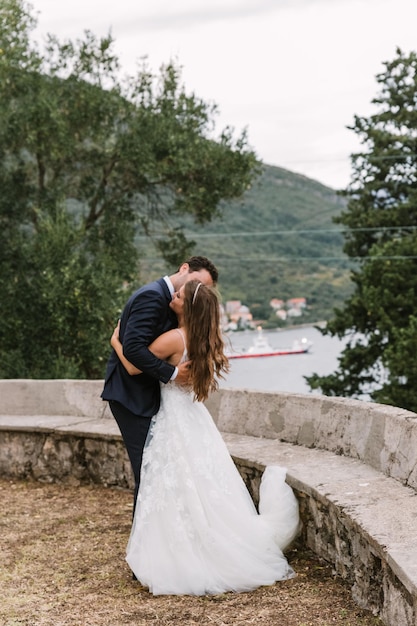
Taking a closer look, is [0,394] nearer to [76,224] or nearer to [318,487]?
[318,487]

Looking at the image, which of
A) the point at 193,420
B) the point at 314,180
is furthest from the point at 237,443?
the point at 314,180

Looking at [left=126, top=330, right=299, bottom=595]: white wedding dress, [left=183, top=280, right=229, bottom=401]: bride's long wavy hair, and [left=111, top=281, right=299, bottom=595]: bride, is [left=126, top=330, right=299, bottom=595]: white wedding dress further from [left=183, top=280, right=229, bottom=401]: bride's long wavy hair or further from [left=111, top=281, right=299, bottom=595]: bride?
[left=183, top=280, right=229, bottom=401]: bride's long wavy hair

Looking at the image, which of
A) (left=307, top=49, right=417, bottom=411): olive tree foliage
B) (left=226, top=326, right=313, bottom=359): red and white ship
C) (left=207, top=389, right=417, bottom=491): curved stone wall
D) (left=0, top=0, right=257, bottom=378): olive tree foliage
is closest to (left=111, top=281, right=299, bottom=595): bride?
(left=207, top=389, right=417, bottom=491): curved stone wall

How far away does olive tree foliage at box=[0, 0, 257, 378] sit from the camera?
1630 centimetres

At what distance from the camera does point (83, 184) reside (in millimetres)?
18734

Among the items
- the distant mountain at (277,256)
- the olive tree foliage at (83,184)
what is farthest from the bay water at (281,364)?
the olive tree foliage at (83,184)

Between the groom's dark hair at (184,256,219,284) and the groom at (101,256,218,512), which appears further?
the groom's dark hair at (184,256,219,284)

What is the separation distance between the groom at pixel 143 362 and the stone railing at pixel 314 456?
2.94 feet

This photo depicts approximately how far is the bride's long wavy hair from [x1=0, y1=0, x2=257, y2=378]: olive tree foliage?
11643 millimetres

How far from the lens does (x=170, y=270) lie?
18.5 meters

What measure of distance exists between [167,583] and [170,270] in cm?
1463

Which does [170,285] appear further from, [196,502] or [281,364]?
[281,364]

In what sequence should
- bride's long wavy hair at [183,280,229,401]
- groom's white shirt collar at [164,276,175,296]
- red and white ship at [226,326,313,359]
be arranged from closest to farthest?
bride's long wavy hair at [183,280,229,401] → groom's white shirt collar at [164,276,175,296] → red and white ship at [226,326,313,359]

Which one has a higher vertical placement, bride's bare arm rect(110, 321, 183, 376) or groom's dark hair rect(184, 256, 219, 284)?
groom's dark hair rect(184, 256, 219, 284)
